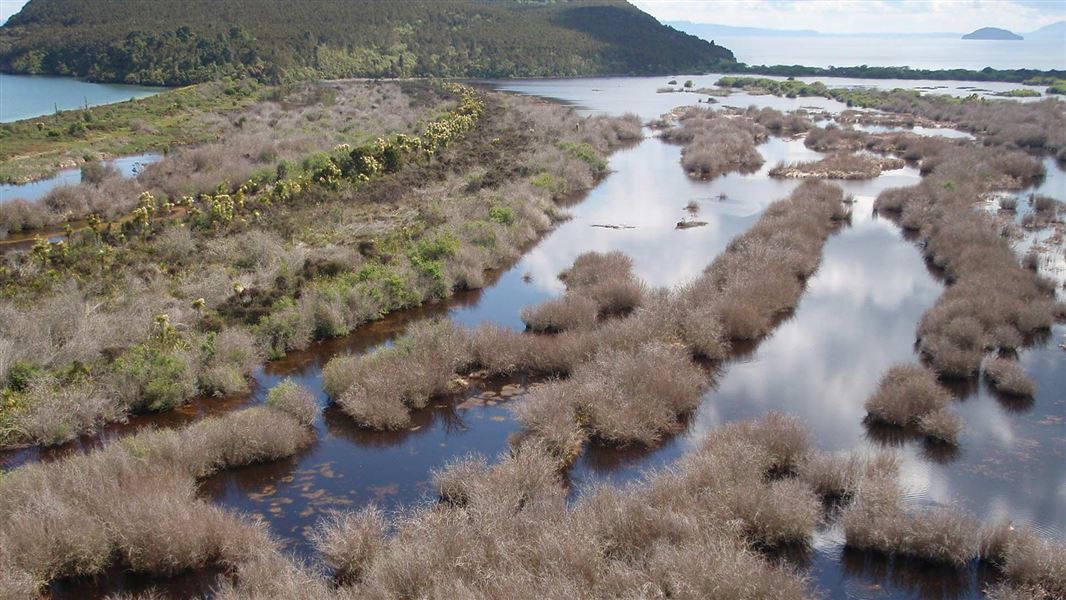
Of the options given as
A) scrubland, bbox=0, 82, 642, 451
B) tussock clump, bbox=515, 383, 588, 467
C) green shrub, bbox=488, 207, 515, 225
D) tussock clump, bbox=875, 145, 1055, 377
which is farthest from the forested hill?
tussock clump, bbox=515, 383, 588, 467

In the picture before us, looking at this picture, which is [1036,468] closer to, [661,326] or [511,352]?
[661,326]

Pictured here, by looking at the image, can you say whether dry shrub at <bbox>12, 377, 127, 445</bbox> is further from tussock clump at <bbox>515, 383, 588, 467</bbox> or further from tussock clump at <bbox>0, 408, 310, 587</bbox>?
tussock clump at <bbox>515, 383, 588, 467</bbox>

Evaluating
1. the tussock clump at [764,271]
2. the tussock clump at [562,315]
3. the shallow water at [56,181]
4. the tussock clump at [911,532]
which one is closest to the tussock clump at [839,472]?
the tussock clump at [911,532]

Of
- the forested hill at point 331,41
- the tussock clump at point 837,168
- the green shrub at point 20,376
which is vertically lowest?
the green shrub at point 20,376

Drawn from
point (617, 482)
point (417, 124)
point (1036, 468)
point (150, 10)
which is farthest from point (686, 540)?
point (150, 10)

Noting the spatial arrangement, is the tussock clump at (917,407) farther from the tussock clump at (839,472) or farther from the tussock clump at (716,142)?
the tussock clump at (716,142)

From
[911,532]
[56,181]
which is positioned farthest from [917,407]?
[56,181]
